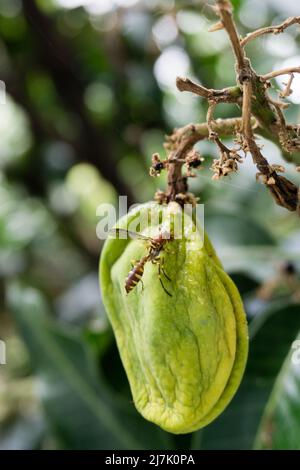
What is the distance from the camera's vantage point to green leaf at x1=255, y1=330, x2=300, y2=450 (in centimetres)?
80

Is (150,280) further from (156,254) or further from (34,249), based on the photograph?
(34,249)

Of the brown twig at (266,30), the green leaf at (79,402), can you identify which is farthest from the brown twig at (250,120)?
the green leaf at (79,402)

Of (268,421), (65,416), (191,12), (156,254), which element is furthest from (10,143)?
(156,254)

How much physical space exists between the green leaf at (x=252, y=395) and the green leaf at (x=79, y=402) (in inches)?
7.4

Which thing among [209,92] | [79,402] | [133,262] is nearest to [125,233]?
[133,262]

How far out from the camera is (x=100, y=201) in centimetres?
214

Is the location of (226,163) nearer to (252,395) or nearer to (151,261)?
(151,261)

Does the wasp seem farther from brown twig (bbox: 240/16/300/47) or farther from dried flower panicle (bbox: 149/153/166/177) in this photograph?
brown twig (bbox: 240/16/300/47)

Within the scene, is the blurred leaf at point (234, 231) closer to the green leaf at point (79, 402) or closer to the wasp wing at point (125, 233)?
the green leaf at point (79, 402)

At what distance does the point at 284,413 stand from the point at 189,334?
0.35m

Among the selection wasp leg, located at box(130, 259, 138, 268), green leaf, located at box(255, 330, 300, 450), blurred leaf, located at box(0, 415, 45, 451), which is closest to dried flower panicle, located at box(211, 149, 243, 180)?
wasp leg, located at box(130, 259, 138, 268)
